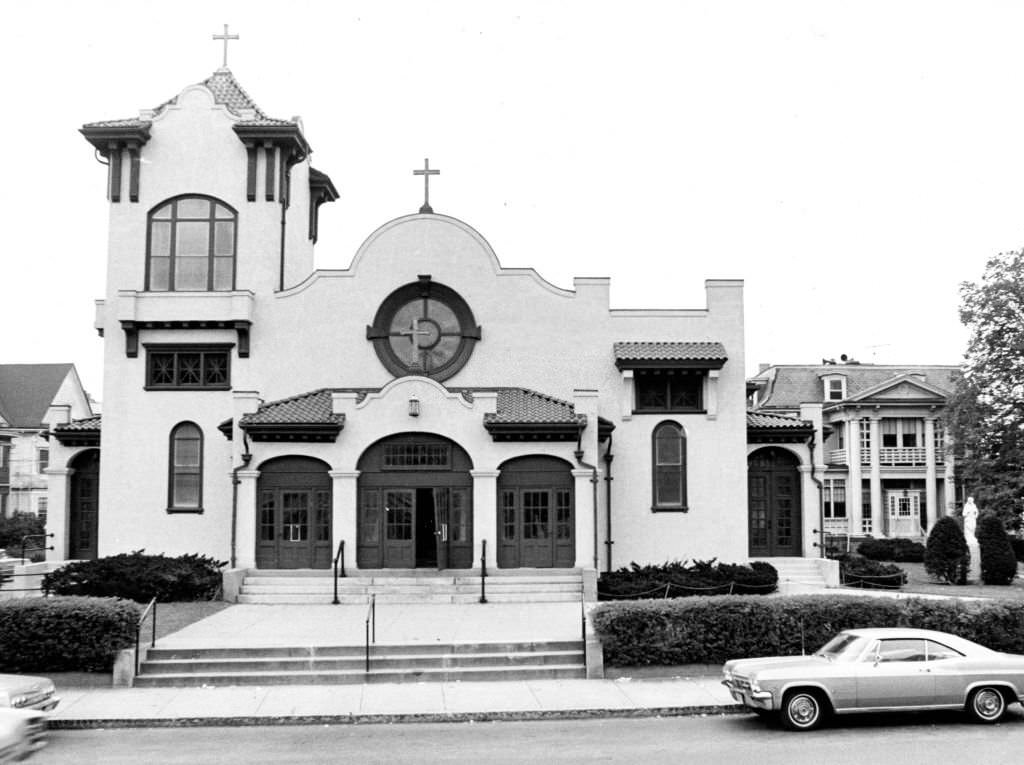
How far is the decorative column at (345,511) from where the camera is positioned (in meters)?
27.3

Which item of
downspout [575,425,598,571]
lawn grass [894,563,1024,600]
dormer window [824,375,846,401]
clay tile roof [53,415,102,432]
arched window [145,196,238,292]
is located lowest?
lawn grass [894,563,1024,600]

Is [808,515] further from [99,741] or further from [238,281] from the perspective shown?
[99,741]

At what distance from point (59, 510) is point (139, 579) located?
28.6 feet

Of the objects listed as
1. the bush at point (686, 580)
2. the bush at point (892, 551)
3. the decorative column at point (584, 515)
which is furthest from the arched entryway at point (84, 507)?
the bush at point (892, 551)

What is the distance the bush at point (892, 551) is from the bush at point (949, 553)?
16.4 meters

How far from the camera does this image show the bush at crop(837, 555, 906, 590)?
2917 centimetres

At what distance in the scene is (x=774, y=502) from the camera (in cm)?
3166

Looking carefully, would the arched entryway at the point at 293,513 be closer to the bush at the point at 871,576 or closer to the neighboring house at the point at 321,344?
the neighboring house at the point at 321,344

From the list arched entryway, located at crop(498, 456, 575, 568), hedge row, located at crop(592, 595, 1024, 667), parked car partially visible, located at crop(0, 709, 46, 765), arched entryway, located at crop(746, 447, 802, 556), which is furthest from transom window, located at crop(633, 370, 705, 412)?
parked car partially visible, located at crop(0, 709, 46, 765)

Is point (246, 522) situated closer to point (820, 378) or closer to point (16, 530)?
point (16, 530)

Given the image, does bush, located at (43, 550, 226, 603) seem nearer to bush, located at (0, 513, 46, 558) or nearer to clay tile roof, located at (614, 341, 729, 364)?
clay tile roof, located at (614, 341, 729, 364)

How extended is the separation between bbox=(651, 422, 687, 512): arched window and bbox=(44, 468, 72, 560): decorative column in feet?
56.1

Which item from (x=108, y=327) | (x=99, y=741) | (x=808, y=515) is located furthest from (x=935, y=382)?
(x=99, y=741)

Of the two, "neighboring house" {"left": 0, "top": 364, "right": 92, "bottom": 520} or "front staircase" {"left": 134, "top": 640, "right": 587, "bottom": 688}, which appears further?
"neighboring house" {"left": 0, "top": 364, "right": 92, "bottom": 520}
